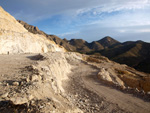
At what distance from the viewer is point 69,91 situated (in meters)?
9.30

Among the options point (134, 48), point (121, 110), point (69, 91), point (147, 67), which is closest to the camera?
point (121, 110)

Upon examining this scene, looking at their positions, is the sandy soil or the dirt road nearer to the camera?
the sandy soil

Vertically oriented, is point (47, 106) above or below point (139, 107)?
above

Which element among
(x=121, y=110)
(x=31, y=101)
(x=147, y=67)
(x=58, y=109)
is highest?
→ (x=31, y=101)

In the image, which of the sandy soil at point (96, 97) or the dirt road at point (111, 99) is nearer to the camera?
the sandy soil at point (96, 97)

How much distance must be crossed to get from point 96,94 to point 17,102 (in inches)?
231


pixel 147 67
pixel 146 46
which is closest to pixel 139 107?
pixel 147 67

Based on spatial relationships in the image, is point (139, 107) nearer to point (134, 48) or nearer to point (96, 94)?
point (96, 94)

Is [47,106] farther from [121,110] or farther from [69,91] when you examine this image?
[69,91]

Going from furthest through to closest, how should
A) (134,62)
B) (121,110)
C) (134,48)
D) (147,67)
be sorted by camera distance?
1. (134,48)
2. (134,62)
3. (147,67)
4. (121,110)

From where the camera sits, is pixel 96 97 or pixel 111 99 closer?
pixel 111 99

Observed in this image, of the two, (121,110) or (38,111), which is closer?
(38,111)

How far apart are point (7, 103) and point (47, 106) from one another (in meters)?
1.36

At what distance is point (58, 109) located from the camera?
13.4 ft
